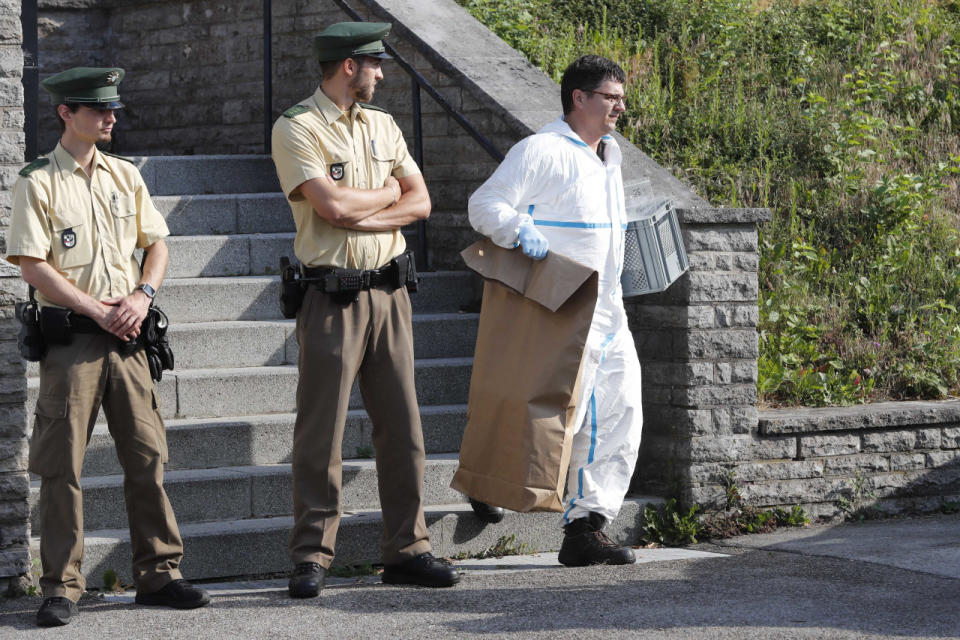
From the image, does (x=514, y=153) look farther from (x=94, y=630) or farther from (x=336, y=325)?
(x=94, y=630)

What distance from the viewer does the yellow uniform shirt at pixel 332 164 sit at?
518cm

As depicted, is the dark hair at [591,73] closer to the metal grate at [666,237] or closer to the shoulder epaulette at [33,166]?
the metal grate at [666,237]

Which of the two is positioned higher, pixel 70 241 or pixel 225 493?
pixel 70 241

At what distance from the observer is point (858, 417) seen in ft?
21.7

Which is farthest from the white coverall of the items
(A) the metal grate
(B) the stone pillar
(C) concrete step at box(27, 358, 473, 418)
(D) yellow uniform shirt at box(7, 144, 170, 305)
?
(D) yellow uniform shirt at box(7, 144, 170, 305)

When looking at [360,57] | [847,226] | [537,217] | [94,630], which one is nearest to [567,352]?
[537,217]

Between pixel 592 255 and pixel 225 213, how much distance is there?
2872 mm

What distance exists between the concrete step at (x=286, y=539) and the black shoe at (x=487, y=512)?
0.13 ft

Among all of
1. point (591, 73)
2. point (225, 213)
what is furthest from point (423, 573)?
point (225, 213)

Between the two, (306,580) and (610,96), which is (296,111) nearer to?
(610,96)

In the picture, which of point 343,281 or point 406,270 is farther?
point 406,270

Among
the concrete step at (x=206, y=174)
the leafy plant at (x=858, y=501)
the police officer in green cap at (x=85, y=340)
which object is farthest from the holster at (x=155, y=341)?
the leafy plant at (x=858, y=501)

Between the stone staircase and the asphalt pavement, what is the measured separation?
0.17 meters

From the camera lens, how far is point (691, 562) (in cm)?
573
